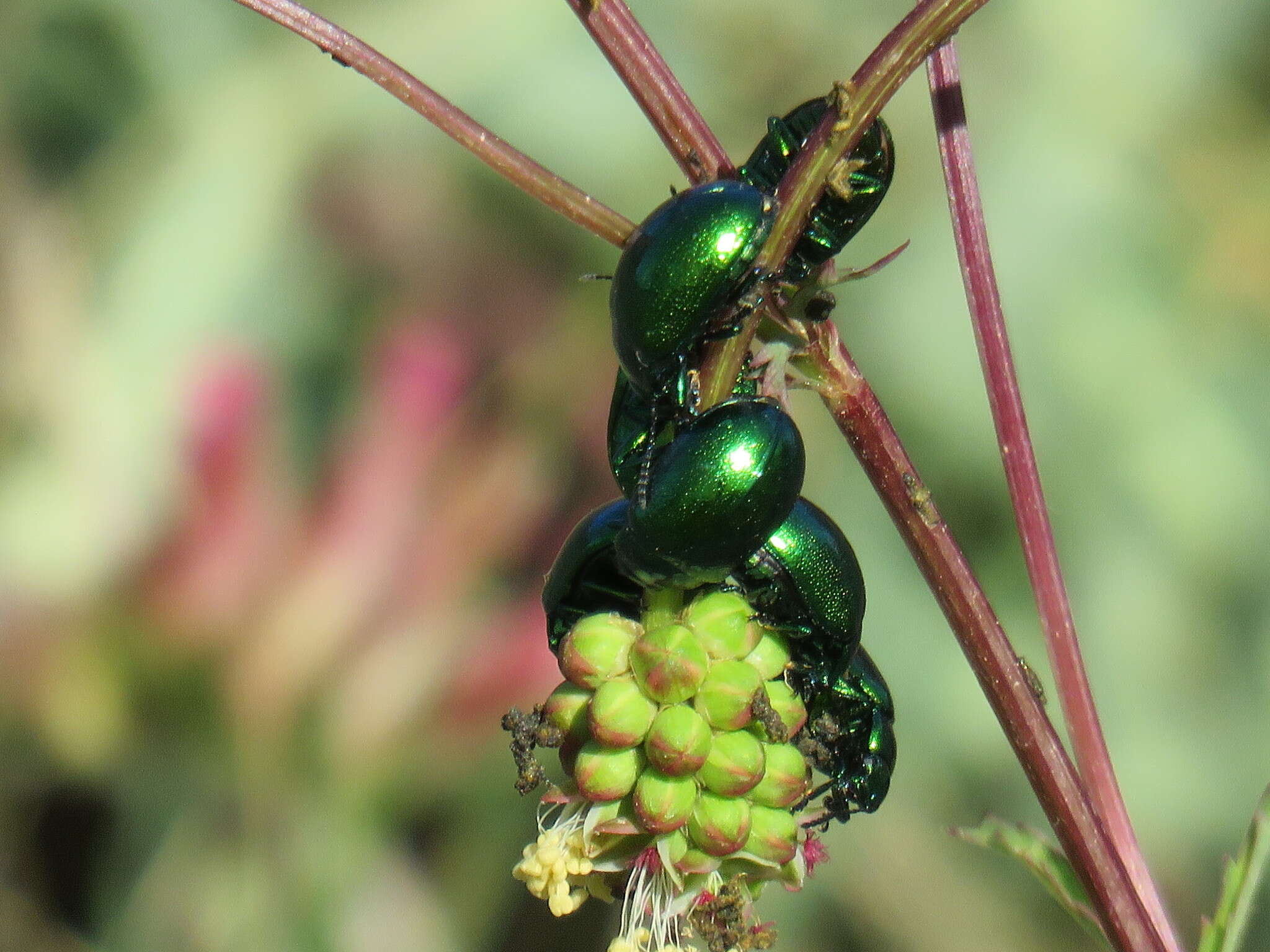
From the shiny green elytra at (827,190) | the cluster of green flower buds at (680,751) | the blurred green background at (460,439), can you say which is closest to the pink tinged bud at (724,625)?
the cluster of green flower buds at (680,751)

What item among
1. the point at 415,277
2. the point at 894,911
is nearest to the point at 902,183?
the point at 415,277

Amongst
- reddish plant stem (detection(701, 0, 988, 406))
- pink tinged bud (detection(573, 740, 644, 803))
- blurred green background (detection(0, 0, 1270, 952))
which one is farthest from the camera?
blurred green background (detection(0, 0, 1270, 952))

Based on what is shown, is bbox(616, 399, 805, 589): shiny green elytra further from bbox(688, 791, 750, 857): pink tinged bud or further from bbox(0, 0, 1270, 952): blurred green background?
bbox(0, 0, 1270, 952): blurred green background

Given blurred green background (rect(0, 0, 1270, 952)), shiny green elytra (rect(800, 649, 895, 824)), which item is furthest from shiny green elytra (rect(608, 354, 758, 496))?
blurred green background (rect(0, 0, 1270, 952))

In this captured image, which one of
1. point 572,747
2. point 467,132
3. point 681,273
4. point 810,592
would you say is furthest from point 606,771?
point 467,132

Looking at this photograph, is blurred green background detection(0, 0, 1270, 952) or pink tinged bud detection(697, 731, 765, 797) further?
blurred green background detection(0, 0, 1270, 952)

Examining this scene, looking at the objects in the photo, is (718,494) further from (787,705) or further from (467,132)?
(467,132)

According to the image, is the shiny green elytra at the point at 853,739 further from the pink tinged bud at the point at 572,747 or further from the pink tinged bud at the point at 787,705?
the pink tinged bud at the point at 572,747
